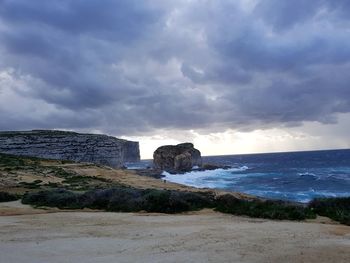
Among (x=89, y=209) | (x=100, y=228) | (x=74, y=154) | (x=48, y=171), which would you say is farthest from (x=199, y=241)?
(x=74, y=154)

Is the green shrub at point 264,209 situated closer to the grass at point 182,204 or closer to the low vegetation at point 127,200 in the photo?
the grass at point 182,204

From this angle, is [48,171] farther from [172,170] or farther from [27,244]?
[172,170]

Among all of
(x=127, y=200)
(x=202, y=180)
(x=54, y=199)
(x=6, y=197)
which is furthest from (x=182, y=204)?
(x=202, y=180)

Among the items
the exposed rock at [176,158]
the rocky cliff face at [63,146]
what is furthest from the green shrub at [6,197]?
the exposed rock at [176,158]

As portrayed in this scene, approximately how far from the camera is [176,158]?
9494cm

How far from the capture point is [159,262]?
9.13 metres

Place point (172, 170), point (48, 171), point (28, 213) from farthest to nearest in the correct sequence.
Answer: point (172, 170)
point (48, 171)
point (28, 213)

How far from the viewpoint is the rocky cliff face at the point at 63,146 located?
219ft

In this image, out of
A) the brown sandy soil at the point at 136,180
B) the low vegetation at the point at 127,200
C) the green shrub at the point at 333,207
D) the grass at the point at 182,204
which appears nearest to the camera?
the green shrub at the point at 333,207

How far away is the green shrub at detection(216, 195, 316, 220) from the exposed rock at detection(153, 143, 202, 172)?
73.5 meters

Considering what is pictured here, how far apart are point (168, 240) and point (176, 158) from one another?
83.4 m

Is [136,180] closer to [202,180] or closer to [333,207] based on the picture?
[333,207]

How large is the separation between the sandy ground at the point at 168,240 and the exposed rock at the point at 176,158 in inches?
3040

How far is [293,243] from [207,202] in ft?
29.2
